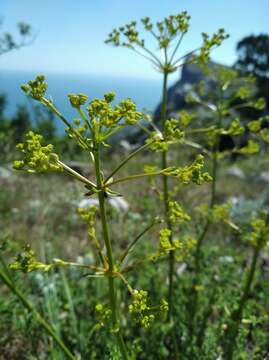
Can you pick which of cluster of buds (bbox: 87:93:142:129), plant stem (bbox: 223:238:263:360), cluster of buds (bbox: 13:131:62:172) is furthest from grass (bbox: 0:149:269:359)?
cluster of buds (bbox: 87:93:142:129)

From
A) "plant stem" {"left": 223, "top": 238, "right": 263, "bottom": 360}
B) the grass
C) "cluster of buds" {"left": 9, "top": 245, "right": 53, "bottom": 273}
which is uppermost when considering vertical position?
"cluster of buds" {"left": 9, "top": 245, "right": 53, "bottom": 273}

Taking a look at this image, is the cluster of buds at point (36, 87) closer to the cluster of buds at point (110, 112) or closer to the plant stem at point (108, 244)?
the cluster of buds at point (110, 112)

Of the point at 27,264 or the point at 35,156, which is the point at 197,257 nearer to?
the point at 27,264

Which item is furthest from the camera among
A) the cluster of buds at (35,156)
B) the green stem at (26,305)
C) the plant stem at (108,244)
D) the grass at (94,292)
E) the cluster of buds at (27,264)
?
the grass at (94,292)

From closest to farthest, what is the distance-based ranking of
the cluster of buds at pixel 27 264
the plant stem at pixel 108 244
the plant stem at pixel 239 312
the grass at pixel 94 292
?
1. the plant stem at pixel 108 244
2. the cluster of buds at pixel 27 264
3. the plant stem at pixel 239 312
4. the grass at pixel 94 292

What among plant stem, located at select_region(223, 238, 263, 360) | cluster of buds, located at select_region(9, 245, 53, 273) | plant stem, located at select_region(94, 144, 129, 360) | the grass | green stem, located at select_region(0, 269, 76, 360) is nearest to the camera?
plant stem, located at select_region(94, 144, 129, 360)

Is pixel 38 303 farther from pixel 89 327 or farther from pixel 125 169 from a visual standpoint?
pixel 125 169

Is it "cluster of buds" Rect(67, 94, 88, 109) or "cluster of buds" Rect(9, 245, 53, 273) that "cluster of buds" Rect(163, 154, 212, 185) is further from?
"cluster of buds" Rect(9, 245, 53, 273)

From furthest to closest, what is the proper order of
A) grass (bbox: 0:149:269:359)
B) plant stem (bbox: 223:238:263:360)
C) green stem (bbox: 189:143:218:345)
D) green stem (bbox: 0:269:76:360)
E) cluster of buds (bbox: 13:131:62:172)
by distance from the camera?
green stem (bbox: 189:143:218:345), grass (bbox: 0:149:269:359), plant stem (bbox: 223:238:263:360), green stem (bbox: 0:269:76:360), cluster of buds (bbox: 13:131:62:172)

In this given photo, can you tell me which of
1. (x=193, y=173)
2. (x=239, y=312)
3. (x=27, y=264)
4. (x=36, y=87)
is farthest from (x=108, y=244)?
(x=239, y=312)

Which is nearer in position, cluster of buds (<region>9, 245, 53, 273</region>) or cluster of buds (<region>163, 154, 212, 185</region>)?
cluster of buds (<region>163, 154, 212, 185</region>)

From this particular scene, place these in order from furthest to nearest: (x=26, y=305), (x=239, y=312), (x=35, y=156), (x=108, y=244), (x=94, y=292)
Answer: (x=94, y=292), (x=239, y=312), (x=26, y=305), (x=108, y=244), (x=35, y=156)

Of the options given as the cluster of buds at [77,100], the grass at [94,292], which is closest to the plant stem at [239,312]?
the grass at [94,292]

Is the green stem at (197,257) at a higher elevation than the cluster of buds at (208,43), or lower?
lower
